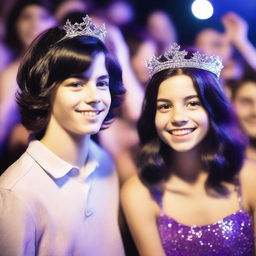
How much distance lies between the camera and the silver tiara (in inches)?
65.7

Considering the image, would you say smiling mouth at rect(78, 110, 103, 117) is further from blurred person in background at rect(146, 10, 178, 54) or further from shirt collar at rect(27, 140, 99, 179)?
blurred person in background at rect(146, 10, 178, 54)

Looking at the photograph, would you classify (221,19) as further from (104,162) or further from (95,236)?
(95,236)

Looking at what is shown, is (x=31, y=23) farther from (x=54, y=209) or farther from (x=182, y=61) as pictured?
(x=54, y=209)

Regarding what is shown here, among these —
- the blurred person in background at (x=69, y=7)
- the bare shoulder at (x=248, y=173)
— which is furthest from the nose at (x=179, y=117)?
the blurred person in background at (x=69, y=7)

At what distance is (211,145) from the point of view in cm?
182

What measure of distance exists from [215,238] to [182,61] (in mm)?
886

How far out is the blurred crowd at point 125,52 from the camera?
2.01 m

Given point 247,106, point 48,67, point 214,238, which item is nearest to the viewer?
point 48,67

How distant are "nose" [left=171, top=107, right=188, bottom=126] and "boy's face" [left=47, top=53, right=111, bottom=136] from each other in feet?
1.13

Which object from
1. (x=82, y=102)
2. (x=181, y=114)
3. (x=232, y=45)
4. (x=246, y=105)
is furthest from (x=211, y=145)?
(x=232, y=45)

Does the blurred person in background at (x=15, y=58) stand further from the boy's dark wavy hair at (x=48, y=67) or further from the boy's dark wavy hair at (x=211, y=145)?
the boy's dark wavy hair at (x=211, y=145)

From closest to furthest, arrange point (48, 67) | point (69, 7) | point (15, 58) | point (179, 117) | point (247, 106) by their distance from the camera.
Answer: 1. point (48, 67)
2. point (179, 117)
3. point (15, 58)
4. point (69, 7)
5. point (247, 106)

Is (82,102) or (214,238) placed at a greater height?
(82,102)

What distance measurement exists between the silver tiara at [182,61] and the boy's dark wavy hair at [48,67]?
0.26 meters
